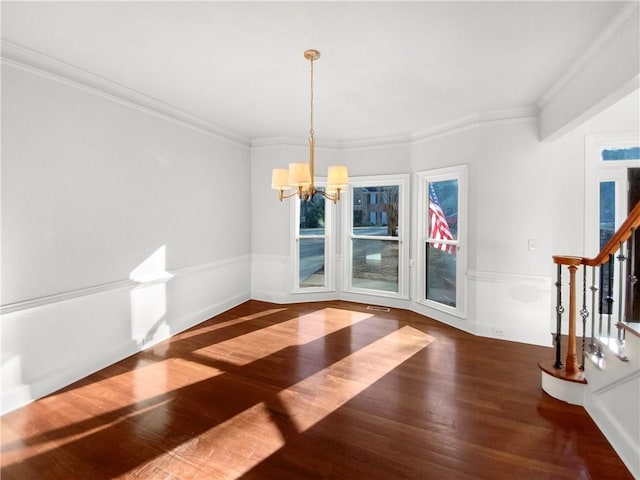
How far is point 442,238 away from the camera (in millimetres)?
4570

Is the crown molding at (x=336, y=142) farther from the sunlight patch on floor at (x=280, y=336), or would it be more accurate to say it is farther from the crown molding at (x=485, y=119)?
the sunlight patch on floor at (x=280, y=336)

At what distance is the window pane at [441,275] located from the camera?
4.44 meters

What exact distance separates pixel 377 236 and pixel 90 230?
153 inches

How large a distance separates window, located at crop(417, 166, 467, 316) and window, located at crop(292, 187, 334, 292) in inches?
60.9

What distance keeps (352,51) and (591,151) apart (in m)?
3.20

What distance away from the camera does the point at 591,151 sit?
145 inches

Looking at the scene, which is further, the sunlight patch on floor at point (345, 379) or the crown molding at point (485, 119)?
the crown molding at point (485, 119)

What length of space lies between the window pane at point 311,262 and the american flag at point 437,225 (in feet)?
6.05

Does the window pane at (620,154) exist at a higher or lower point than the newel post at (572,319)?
higher

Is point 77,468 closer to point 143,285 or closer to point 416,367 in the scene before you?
point 143,285

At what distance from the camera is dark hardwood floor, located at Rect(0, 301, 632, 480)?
1.89m

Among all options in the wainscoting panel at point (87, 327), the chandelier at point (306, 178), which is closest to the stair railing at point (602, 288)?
the chandelier at point (306, 178)

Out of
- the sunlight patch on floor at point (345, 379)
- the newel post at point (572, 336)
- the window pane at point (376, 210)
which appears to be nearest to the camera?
the sunlight patch on floor at point (345, 379)

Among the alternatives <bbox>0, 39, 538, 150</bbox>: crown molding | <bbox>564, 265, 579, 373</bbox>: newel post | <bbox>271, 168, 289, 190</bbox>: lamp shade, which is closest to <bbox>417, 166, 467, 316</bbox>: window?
<bbox>0, 39, 538, 150</bbox>: crown molding
